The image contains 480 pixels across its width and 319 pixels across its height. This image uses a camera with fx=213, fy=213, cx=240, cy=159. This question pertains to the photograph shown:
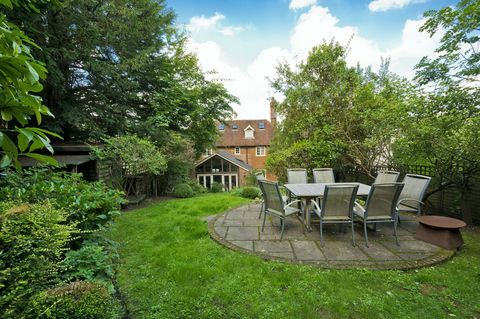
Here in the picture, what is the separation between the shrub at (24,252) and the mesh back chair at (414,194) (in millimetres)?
5327

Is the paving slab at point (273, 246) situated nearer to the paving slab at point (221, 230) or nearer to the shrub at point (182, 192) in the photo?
the paving slab at point (221, 230)

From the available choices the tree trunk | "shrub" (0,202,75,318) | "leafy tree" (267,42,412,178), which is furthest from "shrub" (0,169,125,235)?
"leafy tree" (267,42,412,178)

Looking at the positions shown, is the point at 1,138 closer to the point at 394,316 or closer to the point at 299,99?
the point at 394,316

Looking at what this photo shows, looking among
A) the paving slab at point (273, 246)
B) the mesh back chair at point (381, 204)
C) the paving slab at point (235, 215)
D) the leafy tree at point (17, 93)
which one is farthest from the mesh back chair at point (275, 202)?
the leafy tree at point (17, 93)

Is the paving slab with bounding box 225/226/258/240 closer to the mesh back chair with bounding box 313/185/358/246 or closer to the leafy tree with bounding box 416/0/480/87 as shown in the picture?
the mesh back chair with bounding box 313/185/358/246

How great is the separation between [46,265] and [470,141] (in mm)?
6261

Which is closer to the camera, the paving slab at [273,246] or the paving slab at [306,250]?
the paving slab at [306,250]

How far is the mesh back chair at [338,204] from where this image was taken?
Answer: 3.45 m

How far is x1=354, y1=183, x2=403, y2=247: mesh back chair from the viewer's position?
3459 millimetres

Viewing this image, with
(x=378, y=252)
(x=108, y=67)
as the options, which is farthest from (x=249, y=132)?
(x=378, y=252)

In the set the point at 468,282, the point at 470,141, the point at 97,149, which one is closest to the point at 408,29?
the point at 470,141

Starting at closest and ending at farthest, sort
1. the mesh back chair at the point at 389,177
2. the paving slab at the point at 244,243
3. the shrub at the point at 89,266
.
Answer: the shrub at the point at 89,266 < the paving slab at the point at 244,243 < the mesh back chair at the point at 389,177

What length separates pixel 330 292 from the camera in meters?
2.45

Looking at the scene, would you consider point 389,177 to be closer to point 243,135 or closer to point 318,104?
point 318,104
